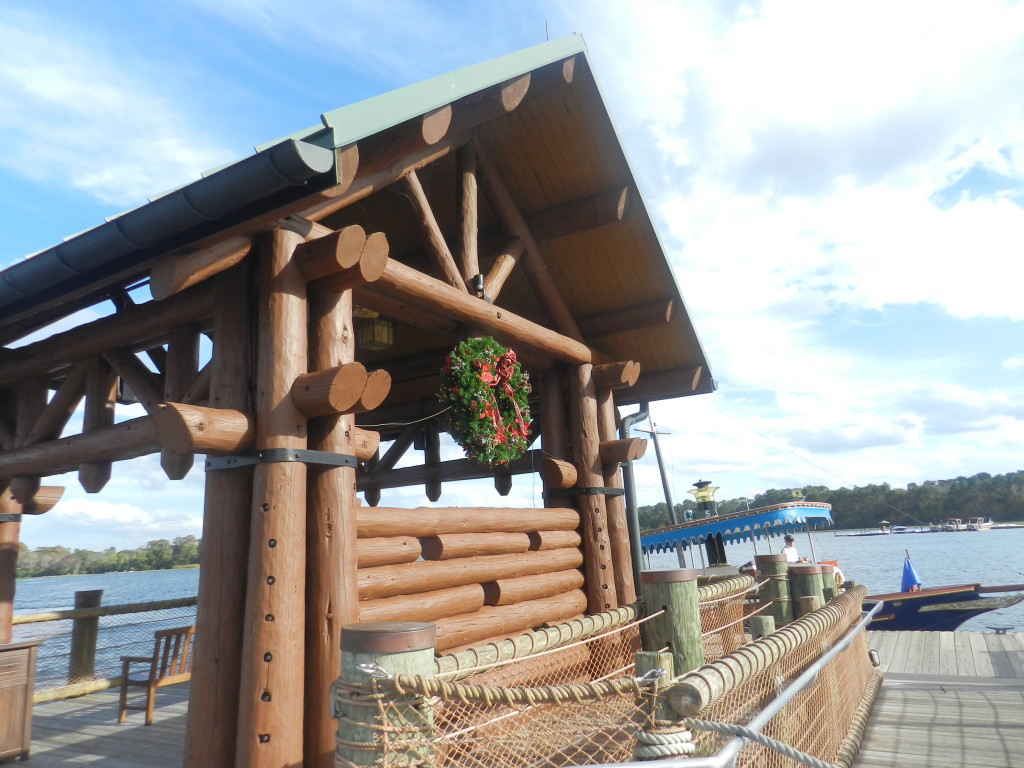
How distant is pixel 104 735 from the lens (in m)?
6.04

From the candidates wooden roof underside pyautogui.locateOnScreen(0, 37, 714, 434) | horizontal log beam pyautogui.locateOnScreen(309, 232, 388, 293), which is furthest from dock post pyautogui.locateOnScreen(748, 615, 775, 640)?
horizontal log beam pyautogui.locateOnScreen(309, 232, 388, 293)

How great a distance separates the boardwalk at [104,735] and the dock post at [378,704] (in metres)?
3.49

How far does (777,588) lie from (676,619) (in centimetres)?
306

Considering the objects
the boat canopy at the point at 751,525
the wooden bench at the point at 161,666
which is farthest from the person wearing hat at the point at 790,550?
the wooden bench at the point at 161,666

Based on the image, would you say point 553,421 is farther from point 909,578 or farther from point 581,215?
point 909,578

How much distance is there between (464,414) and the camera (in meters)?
6.17

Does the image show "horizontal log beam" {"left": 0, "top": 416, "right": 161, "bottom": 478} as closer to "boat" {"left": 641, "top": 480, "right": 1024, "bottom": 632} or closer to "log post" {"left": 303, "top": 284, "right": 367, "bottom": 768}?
"log post" {"left": 303, "top": 284, "right": 367, "bottom": 768}

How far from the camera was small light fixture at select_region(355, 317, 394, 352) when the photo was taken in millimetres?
6898

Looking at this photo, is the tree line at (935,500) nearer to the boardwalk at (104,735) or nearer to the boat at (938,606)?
the boat at (938,606)

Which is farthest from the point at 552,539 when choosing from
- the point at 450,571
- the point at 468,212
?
the point at 468,212

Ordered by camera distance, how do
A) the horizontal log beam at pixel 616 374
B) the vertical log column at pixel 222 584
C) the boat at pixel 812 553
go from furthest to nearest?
the boat at pixel 812 553
the horizontal log beam at pixel 616 374
the vertical log column at pixel 222 584

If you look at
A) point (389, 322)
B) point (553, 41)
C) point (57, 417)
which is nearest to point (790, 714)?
point (389, 322)

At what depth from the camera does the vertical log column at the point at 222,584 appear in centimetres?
396

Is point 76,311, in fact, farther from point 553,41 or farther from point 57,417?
point 553,41
